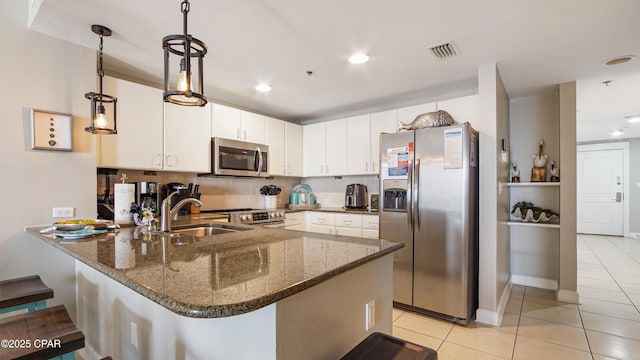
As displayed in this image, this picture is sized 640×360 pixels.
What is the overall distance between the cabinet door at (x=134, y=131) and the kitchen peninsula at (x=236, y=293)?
96 centimetres

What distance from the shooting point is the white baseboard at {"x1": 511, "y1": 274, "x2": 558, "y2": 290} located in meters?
3.55

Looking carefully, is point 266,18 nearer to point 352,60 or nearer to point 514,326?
point 352,60

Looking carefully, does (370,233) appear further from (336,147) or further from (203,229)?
(203,229)

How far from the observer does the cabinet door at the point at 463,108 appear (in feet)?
10.00

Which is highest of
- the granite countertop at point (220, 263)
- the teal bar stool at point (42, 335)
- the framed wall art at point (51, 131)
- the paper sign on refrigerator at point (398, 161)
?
the framed wall art at point (51, 131)

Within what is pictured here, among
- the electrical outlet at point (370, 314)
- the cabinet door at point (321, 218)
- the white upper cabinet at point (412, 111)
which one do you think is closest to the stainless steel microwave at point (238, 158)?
the cabinet door at point (321, 218)

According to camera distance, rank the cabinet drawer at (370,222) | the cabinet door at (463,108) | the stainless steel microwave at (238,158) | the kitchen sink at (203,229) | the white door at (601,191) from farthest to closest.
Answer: the white door at (601,191) → the cabinet drawer at (370,222) → the stainless steel microwave at (238,158) → the cabinet door at (463,108) → the kitchen sink at (203,229)

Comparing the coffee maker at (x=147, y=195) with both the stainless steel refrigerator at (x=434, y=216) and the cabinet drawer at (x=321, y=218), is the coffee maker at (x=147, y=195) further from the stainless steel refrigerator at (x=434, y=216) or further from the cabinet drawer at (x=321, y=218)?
the stainless steel refrigerator at (x=434, y=216)

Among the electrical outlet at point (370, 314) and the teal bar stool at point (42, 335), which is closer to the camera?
the teal bar stool at point (42, 335)

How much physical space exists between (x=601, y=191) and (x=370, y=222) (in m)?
6.73

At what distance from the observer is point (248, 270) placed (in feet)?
3.33

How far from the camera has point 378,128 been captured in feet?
12.3

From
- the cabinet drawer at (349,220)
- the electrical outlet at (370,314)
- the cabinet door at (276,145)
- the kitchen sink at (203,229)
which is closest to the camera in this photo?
the electrical outlet at (370,314)

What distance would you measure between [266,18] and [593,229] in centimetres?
871
